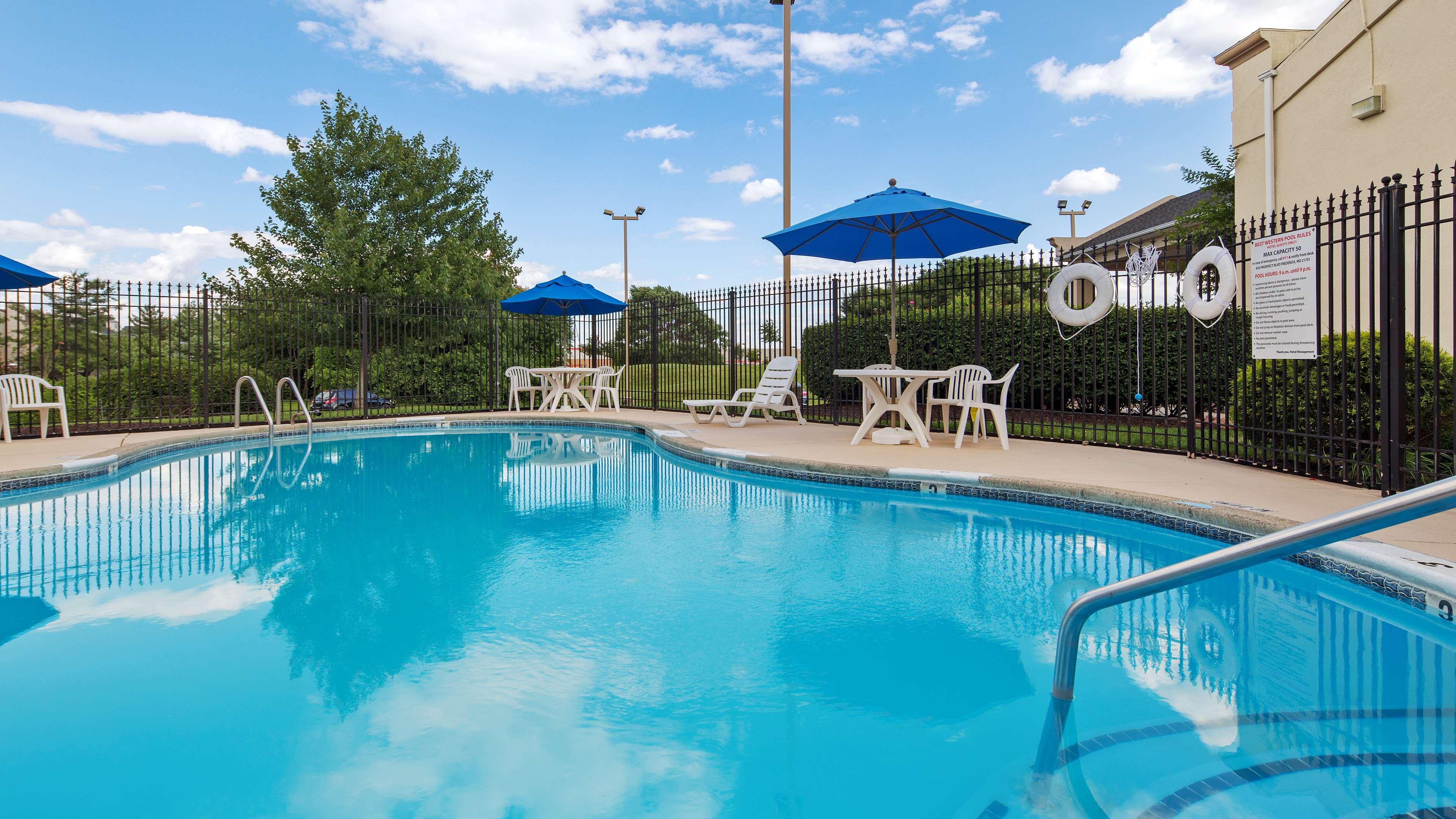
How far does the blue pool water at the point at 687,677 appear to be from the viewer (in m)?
1.92

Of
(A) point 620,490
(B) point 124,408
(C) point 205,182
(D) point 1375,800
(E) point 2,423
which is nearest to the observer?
(D) point 1375,800

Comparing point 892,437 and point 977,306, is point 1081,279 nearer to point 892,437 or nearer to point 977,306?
point 977,306

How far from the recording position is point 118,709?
7.85 ft

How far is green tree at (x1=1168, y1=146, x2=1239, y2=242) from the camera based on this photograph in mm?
13203

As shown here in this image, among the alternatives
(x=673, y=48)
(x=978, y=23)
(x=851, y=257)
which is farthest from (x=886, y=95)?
(x=851, y=257)

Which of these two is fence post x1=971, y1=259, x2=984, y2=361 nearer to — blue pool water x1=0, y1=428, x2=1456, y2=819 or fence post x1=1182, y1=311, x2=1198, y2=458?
fence post x1=1182, y1=311, x2=1198, y2=458

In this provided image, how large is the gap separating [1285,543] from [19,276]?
12.0m

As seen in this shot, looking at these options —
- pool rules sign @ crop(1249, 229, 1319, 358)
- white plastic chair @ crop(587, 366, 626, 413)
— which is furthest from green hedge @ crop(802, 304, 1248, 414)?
white plastic chair @ crop(587, 366, 626, 413)

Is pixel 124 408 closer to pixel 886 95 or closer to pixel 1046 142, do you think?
pixel 886 95

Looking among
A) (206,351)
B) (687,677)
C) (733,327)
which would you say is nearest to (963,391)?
(733,327)

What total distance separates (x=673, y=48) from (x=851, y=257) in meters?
11.8

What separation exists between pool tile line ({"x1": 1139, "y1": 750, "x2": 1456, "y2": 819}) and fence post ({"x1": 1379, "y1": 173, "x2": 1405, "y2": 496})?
3.24 m

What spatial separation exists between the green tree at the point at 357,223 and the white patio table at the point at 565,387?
6.33 m

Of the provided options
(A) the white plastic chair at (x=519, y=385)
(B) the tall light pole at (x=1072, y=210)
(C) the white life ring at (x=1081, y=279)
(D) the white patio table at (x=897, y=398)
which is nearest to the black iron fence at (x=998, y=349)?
(C) the white life ring at (x=1081, y=279)
